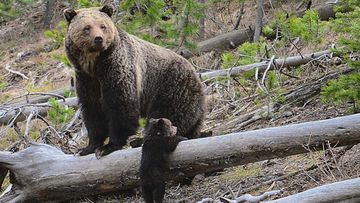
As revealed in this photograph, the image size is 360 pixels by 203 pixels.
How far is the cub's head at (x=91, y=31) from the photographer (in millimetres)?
6051

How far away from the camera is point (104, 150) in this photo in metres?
6.12

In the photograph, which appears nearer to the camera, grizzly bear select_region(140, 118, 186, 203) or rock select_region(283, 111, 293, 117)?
grizzly bear select_region(140, 118, 186, 203)

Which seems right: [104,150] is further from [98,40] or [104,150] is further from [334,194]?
[334,194]

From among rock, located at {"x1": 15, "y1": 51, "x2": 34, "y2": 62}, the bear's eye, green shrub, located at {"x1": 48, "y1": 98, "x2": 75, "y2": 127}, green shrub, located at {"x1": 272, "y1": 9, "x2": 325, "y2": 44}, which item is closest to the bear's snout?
the bear's eye

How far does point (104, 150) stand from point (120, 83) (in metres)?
0.73

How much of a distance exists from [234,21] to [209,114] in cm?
665

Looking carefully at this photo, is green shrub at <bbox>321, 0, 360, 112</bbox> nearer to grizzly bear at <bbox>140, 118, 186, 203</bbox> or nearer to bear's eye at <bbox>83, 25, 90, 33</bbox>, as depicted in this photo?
grizzly bear at <bbox>140, 118, 186, 203</bbox>

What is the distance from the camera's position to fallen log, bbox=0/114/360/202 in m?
5.28

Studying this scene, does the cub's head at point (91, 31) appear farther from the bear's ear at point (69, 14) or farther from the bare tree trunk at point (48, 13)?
the bare tree trunk at point (48, 13)

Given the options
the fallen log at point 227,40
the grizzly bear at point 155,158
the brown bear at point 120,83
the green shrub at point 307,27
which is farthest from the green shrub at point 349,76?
the fallen log at point 227,40

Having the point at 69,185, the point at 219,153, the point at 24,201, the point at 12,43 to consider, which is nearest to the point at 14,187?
the point at 24,201

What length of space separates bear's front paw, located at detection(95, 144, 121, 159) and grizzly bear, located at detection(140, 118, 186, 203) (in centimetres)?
49

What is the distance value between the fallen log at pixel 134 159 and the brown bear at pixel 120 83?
0.88 feet

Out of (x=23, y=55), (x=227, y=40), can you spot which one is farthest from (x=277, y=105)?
(x=23, y=55)
